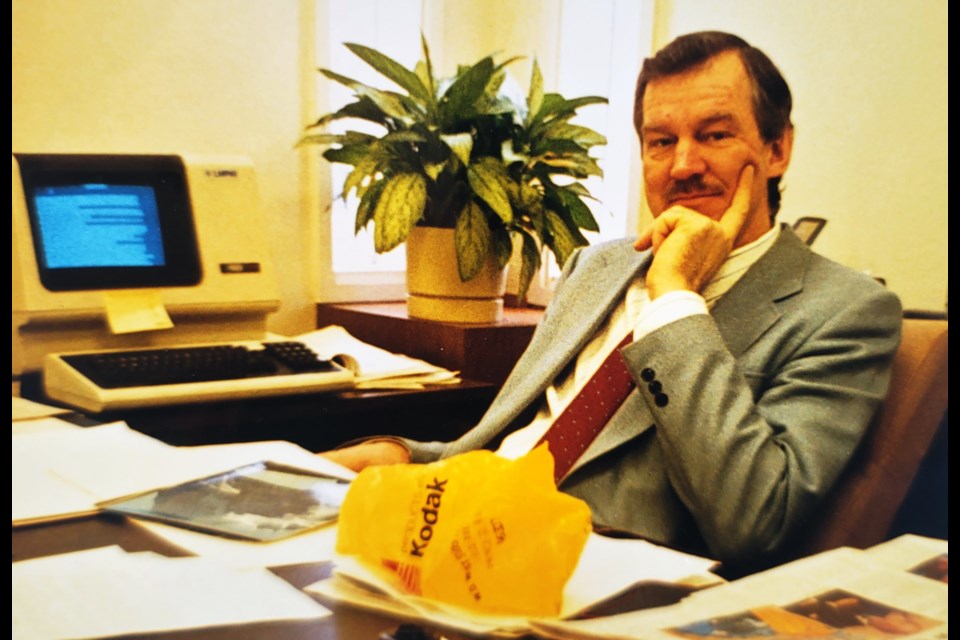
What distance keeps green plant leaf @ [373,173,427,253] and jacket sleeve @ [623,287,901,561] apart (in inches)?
38.2

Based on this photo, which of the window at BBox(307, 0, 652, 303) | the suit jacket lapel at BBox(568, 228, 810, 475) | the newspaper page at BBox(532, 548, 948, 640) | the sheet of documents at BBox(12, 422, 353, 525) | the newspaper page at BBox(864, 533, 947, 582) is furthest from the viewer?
the window at BBox(307, 0, 652, 303)

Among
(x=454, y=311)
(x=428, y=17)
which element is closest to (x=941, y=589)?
(x=454, y=311)

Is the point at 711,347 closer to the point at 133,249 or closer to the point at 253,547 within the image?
the point at 253,547

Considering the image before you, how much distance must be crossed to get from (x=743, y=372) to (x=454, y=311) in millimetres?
1043

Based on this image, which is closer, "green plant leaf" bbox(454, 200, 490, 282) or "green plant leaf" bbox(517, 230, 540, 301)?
"green plant leaf" bbox(454, 200, 490, 282)

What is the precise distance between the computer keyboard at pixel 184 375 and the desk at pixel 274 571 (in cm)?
70

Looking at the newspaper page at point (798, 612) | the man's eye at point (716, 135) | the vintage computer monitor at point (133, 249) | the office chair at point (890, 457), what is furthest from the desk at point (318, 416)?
the newspaper page at point (798, 612)

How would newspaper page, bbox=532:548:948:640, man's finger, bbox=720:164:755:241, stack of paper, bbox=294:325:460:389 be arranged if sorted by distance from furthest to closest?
stack of paper, bbox=294:325:460:389, man's finger, bbox=720:164:755:241, newspaper page, bbox=532:548:948:640

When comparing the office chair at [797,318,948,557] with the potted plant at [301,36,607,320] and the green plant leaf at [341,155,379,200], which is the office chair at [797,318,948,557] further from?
the green plant leaf at [341,155,379,200]

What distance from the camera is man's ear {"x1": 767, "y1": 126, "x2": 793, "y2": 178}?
1.34m

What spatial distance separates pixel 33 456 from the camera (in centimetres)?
104

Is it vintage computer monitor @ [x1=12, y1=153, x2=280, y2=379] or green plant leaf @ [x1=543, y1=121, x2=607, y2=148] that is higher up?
green plant leaf @ [x1=543, y1=121, x2=607, y2=148]

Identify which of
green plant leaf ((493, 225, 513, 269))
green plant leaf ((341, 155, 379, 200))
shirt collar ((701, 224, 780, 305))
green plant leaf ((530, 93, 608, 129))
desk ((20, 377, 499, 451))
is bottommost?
desk ((20, 377, 499, 451))

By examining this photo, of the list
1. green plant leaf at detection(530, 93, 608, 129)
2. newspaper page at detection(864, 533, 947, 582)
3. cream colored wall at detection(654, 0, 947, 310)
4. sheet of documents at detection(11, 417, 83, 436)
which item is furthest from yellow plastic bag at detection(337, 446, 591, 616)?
green plant leaf at detection(530, 93, 608, 129)
